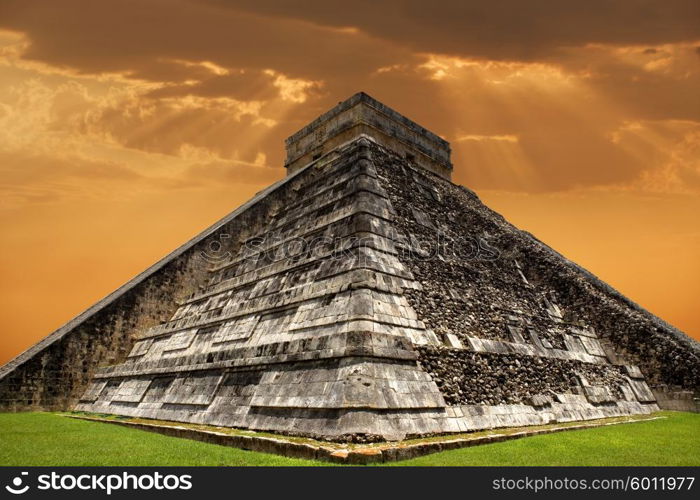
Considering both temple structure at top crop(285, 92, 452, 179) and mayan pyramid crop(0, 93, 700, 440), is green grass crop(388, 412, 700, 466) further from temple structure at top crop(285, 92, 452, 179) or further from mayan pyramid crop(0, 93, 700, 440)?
temple structure at top crop(285, 92, 452, 179)

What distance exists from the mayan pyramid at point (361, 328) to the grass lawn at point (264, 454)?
859 mm

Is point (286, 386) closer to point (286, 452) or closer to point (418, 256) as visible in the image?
point (286, 452)

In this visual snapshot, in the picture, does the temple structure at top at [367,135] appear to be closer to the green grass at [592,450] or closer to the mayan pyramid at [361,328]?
the mayan pyramid at [361,328]

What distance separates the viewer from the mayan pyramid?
8.14 metres

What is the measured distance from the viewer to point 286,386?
27.3 feet

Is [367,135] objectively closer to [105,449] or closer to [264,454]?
[264,454]

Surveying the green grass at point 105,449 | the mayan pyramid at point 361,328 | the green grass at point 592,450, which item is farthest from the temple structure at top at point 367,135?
the green grass at point 105,449

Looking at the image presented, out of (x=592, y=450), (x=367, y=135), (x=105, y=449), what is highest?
(x=367, y=135)

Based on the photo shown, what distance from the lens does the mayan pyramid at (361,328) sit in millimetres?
8141

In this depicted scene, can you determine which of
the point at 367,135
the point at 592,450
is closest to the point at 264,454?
the point at 592,450

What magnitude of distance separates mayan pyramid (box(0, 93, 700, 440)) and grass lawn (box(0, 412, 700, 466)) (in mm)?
859

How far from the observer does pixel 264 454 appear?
22.8 feet

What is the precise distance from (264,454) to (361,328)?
2365mm

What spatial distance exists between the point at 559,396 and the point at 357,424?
19.9ft
